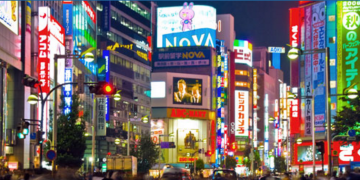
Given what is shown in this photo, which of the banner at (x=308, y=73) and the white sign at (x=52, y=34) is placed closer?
the white sign at (x=52, y=34)

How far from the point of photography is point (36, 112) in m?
67.6

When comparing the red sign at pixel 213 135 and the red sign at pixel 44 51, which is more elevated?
the red sign at pixel 44 51

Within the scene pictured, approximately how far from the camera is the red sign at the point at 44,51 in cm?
6600

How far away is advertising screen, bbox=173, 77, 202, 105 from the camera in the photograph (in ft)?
491

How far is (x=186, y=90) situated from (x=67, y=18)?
233 feet

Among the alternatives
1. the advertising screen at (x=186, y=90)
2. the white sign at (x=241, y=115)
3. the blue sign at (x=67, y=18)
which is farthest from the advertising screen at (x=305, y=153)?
the white sign at (x=241, y=115)

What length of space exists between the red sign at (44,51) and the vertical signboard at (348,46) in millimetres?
43077

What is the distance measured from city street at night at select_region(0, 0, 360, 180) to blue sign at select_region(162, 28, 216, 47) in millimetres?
261

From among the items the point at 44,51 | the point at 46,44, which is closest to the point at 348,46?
the point at 46,44

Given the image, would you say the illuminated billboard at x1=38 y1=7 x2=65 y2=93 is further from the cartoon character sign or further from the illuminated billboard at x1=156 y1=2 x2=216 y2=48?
the cartoon character sign

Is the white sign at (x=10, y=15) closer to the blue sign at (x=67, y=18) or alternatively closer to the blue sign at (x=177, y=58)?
the blue sign at (x=67, y=18)

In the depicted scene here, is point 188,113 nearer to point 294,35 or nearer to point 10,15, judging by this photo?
point 294,35

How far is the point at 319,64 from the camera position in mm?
97625

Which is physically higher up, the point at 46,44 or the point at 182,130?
the point at 46,44
